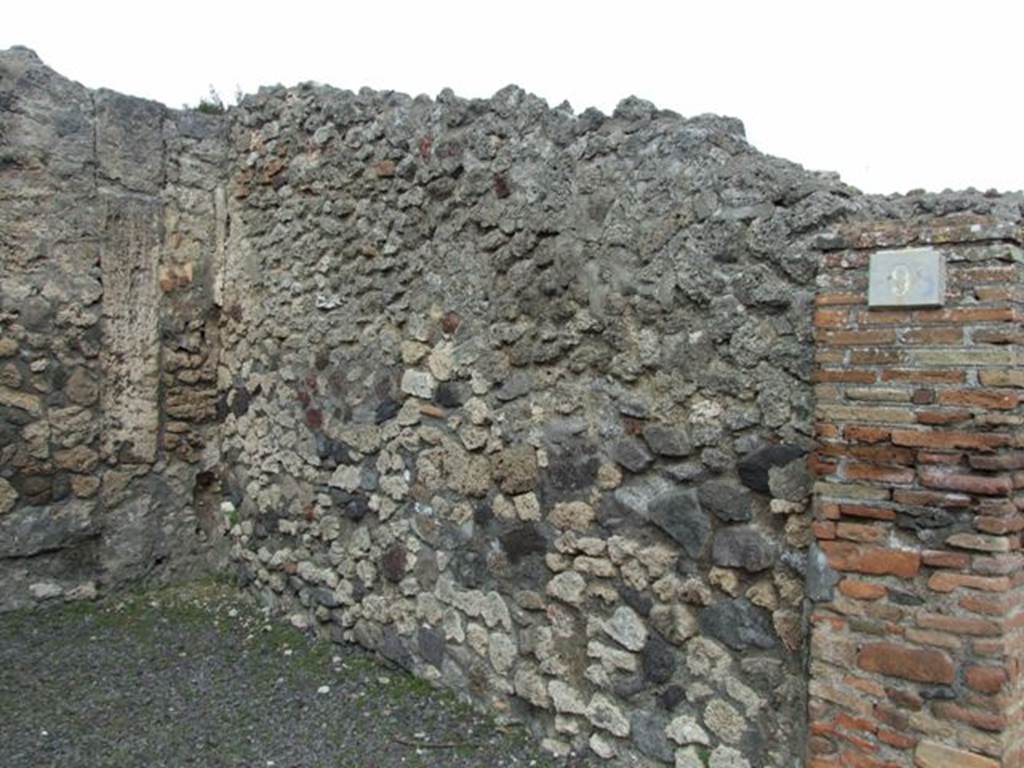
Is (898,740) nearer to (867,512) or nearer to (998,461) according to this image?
(867,512)

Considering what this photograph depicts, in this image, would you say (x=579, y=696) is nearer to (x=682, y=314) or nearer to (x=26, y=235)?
(x=682, y=314)

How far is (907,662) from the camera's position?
92.7 inches

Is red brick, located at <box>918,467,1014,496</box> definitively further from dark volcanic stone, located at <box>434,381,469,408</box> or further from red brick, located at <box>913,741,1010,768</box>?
dark volcanic stone, located at <box>434,381,469,408</box>

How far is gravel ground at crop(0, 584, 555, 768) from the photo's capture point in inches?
132

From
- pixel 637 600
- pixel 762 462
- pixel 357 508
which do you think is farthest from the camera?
pixel 357 508

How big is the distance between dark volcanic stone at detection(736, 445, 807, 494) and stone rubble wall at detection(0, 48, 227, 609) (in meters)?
3.60

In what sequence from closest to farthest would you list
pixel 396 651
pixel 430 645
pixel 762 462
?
pixel 762 462, pixel 430 645, pixel 396 651

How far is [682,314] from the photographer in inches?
117

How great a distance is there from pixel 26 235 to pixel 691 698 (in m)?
4.11

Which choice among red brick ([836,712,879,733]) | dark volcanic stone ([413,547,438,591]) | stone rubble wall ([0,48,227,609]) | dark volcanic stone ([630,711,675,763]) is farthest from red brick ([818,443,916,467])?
stone rubble wall ([0,48,227,609])

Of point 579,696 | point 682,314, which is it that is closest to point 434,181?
point 682,314

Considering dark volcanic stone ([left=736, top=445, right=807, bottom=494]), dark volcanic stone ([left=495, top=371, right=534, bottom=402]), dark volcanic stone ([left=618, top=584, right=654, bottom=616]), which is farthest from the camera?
dark volcanic stone ([left=495, top=371, right=534, bottom=402])

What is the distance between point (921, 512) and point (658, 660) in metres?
1.06

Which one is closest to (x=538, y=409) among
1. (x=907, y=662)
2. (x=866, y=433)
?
(x=866, y=433)
